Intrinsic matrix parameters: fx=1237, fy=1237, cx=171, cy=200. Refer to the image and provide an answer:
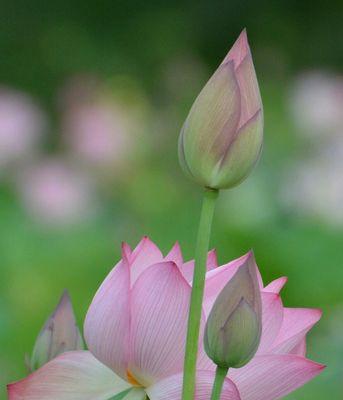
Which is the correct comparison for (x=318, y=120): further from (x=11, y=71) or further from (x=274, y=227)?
(x=11, y=71)

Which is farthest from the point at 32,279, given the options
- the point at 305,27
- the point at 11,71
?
the point at 305,27

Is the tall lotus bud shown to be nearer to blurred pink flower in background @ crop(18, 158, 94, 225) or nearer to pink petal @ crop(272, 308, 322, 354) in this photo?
pink petal @ crop(272, 308, 322, 354)

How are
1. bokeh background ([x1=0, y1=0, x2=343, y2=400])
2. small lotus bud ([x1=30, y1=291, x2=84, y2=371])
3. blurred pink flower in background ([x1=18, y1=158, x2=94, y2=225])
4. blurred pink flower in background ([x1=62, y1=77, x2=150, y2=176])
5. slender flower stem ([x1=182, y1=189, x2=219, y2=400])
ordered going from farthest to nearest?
blurred pink flower in background ([x1=62, y1=77, x2=150, y2=176])
blurred pink flower in background ([x1=18, y1=158, x2=94, y2=225])
bokeh background ([x1=0, y1=0, x2=343, y2=400])
small lotus bud ([x1=30, y1=291, x2=84, y2=371])
slender flower stem ([x1=182, y1=189, x2=219, y2=400])

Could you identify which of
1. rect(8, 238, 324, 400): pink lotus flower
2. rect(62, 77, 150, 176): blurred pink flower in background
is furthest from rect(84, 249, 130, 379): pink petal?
rect(62, 77, 150, 176): blurred pink flower in background

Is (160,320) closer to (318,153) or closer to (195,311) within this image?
(195,311)

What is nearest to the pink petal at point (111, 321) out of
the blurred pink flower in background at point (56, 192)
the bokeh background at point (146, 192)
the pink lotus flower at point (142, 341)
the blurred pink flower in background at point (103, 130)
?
the pink lotus flower at point (142, 341)

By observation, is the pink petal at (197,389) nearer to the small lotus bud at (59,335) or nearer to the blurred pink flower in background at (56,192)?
the small lotus bud at (59,335)
